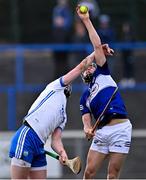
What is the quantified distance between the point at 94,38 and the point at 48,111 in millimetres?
1079

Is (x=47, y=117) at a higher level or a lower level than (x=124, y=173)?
higher

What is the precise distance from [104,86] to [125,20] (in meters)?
9.28

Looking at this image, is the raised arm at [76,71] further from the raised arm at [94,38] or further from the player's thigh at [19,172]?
the player's thigh at [19,172]

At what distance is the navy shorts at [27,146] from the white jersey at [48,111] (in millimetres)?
67

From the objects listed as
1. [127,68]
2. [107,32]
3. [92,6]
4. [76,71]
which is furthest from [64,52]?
[76,71]

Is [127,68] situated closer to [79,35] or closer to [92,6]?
[79,35]

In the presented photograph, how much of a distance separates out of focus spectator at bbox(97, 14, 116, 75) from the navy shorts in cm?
726

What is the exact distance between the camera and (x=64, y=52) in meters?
17.9

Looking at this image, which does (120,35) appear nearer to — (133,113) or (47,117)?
(133,113)

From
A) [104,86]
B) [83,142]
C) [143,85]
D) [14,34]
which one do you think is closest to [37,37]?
[14,34]

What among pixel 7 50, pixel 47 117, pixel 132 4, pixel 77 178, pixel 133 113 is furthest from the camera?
pixel 132 4

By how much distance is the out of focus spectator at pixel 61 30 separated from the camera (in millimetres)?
17938

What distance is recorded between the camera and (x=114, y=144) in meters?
10.9

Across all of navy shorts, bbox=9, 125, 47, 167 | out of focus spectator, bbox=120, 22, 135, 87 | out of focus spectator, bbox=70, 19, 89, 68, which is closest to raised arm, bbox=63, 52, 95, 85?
navy shorts, bbox=9, 125, 47, 167
